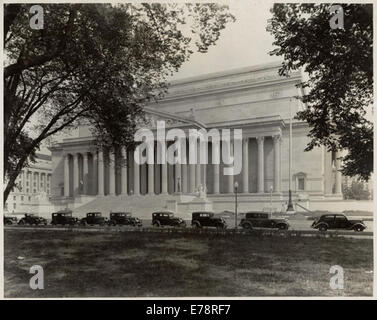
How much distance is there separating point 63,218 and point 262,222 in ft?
21.8

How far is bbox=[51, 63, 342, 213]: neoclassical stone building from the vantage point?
1413 cm

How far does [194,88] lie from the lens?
15.1 metres

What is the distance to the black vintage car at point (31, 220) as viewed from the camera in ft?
45.1

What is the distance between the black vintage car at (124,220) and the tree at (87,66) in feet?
7.68

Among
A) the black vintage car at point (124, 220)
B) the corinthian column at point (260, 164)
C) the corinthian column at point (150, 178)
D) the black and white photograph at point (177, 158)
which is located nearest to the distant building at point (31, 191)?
the black and white photograph at point (177, 158)

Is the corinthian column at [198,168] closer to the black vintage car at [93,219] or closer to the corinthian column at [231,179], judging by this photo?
the corinthian column at [231,179]

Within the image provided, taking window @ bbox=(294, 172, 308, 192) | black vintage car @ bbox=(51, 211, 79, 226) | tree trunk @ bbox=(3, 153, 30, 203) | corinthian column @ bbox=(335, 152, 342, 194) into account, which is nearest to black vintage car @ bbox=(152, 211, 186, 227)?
black vintage car @ bbox=(51, 211, 79, 226)

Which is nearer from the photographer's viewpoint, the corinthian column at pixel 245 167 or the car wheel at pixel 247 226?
the car wheel at pixel 247 226

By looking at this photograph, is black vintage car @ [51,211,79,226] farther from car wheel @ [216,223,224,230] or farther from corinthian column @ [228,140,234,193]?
corinthian column @ [228,140,234,193]

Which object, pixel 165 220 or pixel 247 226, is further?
pixel 165 220

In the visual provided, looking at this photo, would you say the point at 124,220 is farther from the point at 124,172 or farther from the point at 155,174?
the point at 124,172

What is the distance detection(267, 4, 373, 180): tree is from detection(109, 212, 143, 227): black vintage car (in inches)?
234

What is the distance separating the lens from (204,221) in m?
13.8

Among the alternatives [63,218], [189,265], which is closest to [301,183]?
[189,265]
